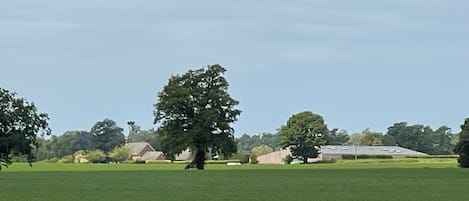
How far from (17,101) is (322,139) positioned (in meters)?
98.1

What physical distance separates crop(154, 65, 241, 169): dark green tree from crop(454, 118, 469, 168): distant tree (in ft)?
82.4

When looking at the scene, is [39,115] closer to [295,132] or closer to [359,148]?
[295,132]

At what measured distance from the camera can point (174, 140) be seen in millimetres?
85688

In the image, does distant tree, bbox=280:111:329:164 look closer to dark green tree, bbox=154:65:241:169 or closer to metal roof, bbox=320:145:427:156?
metal roof, bbox=320:145:427:156

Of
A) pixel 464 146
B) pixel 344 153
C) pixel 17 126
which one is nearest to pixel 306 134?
pixel 344 153

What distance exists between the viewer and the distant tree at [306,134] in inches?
6344

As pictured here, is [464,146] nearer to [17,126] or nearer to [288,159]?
[17,126]

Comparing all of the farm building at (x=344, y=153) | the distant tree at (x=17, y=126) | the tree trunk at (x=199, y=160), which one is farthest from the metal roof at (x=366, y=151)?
the distant tree at (x=17, y=126)

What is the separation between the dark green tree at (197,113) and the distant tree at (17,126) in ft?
52.3

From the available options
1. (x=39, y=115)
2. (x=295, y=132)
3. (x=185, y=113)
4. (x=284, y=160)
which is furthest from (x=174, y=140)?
(x=284, y=160)

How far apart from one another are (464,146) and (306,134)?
70098 mm

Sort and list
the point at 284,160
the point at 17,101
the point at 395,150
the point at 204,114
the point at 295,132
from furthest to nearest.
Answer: the point at 395,150, the point at 284,160, the point at 295,132, the point at 204,114, the point at 17,101

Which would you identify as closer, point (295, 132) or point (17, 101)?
point (17, 101)

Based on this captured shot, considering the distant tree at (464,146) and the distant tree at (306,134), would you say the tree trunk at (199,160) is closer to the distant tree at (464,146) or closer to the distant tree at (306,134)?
the distant tree at (464,146)
